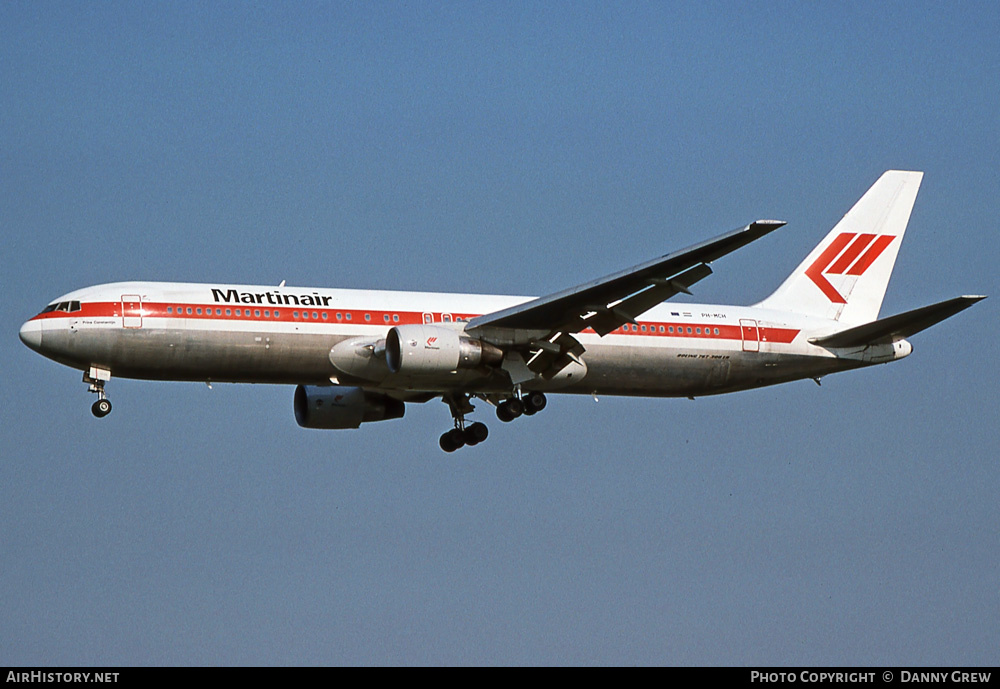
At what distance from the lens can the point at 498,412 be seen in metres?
48.3

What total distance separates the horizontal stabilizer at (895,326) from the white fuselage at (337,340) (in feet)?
1.31

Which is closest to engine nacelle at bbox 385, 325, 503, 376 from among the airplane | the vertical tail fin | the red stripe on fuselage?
the airplane

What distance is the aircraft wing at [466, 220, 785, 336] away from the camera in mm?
41312

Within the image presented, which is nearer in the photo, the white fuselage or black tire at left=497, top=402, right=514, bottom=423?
the white fuselage

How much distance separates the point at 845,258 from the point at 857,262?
17.6 inches

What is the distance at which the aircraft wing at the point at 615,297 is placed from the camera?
4131 cm

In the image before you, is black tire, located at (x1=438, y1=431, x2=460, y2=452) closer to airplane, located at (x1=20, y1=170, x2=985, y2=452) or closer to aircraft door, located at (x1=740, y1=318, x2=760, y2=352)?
airplane, located at (x1=20, y1=170, x2=985, y2=452)

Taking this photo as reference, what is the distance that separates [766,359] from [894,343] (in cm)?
420

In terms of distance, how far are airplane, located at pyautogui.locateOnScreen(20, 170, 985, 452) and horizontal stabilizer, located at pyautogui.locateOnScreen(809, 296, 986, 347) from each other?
50 mm

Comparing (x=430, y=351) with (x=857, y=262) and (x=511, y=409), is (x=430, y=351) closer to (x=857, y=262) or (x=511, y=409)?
(x=511, y=409)

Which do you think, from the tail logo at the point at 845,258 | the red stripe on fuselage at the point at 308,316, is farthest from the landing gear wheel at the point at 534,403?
the tail logo at the point at 845,258

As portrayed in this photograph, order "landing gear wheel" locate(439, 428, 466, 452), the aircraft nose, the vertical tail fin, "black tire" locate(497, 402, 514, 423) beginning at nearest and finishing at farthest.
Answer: the aircraft nose
"black tire" locate(497, 402, 514, 423)
"landing gear wheel" locate(439, 428, 466, 452)
the vertical tail fin
